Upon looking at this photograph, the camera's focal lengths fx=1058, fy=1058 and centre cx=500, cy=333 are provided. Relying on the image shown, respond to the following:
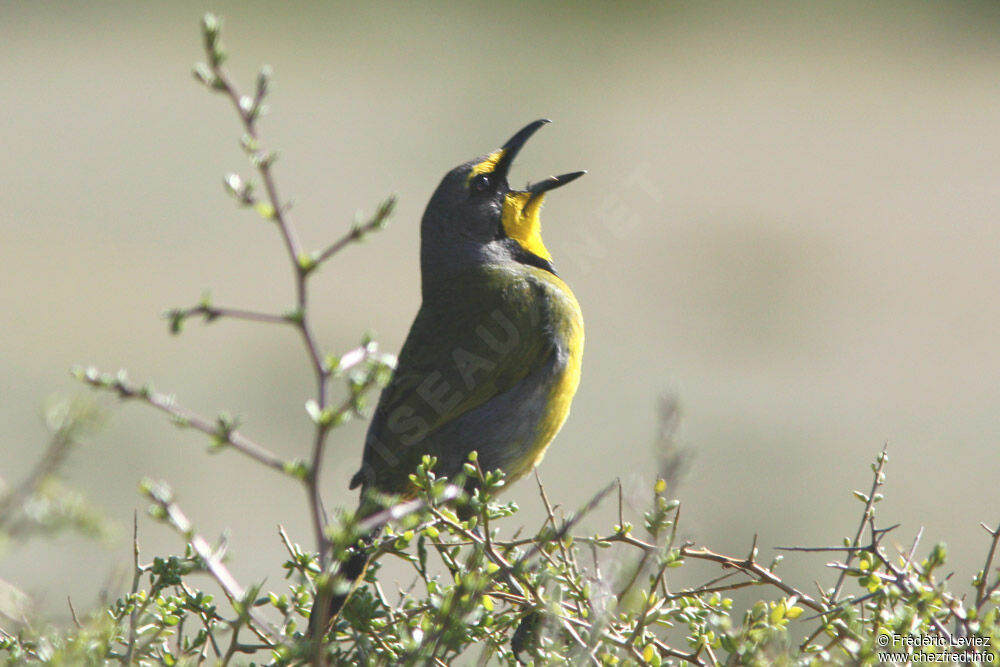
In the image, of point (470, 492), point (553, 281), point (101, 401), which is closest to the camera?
point (101, 401)

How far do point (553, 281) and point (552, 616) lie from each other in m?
2.60

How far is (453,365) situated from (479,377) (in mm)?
98

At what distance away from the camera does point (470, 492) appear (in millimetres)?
3389

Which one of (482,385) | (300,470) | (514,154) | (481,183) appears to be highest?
(514,154)

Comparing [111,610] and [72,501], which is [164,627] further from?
[72,501]

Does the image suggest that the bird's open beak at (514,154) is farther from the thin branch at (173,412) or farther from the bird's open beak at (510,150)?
the thin branch at (173,412)

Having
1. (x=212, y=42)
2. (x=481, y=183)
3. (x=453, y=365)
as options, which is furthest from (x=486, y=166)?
(x=212, y=42)

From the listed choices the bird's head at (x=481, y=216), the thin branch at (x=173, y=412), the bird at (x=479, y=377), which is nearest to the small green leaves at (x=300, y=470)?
the thin branch at (x=173, y=412)

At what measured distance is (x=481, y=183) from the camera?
13.3 ft

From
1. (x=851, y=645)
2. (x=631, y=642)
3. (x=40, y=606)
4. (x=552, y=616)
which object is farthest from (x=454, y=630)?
(x=40, y=606)

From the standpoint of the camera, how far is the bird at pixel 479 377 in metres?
3.44

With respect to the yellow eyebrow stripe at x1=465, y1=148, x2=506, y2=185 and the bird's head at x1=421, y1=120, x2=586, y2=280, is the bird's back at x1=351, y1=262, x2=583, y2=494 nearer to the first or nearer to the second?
the bird's head at x1=421, y1=120, x2=586, y2=280

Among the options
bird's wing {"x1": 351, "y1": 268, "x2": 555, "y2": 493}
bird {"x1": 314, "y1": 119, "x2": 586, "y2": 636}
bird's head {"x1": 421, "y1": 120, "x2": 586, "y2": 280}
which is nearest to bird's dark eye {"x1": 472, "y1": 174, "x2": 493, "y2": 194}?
bird's head {"x1": 421, "y1": 120, "x2": 586, "y2": 280}

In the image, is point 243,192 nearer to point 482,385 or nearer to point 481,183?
point 482,385
